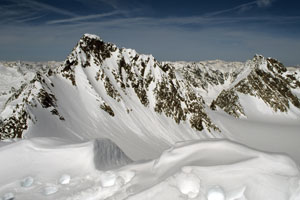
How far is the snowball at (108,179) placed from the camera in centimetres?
746

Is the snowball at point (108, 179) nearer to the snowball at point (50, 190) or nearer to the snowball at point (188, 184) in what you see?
the snowball at point (50, 190)

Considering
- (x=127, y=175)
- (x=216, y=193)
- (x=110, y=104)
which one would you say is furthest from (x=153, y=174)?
(x=110, y=104)

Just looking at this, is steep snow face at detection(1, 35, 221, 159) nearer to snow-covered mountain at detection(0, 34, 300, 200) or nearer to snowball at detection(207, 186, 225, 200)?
snow-covered mountain at detection(0, 34, 300, 200)

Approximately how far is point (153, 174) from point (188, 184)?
1.66 metres

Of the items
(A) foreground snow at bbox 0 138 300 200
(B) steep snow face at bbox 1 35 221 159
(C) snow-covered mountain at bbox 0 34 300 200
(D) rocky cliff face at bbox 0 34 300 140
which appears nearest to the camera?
→ (A) foreground snow at bbox 0 138 300 200

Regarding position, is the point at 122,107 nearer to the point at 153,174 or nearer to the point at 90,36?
the point at 90,36

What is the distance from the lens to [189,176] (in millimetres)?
6312

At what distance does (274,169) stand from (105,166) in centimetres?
636

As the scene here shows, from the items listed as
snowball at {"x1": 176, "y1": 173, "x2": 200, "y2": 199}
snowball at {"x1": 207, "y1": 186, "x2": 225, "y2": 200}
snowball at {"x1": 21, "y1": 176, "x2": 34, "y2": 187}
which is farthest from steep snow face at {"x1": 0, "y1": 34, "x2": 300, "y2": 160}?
snowball at {"x1": 207, "y1": 186, "x2": 225, "y2": 200}

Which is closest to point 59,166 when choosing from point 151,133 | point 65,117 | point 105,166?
point 105,166

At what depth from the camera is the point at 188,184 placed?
6160mm

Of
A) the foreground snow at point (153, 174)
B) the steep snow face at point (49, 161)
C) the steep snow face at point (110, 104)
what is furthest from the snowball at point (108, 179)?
the steep snow face at point (110, 104)

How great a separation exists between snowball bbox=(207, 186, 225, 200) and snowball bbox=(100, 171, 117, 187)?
11.2 feet

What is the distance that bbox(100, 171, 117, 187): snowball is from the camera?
7457mm
